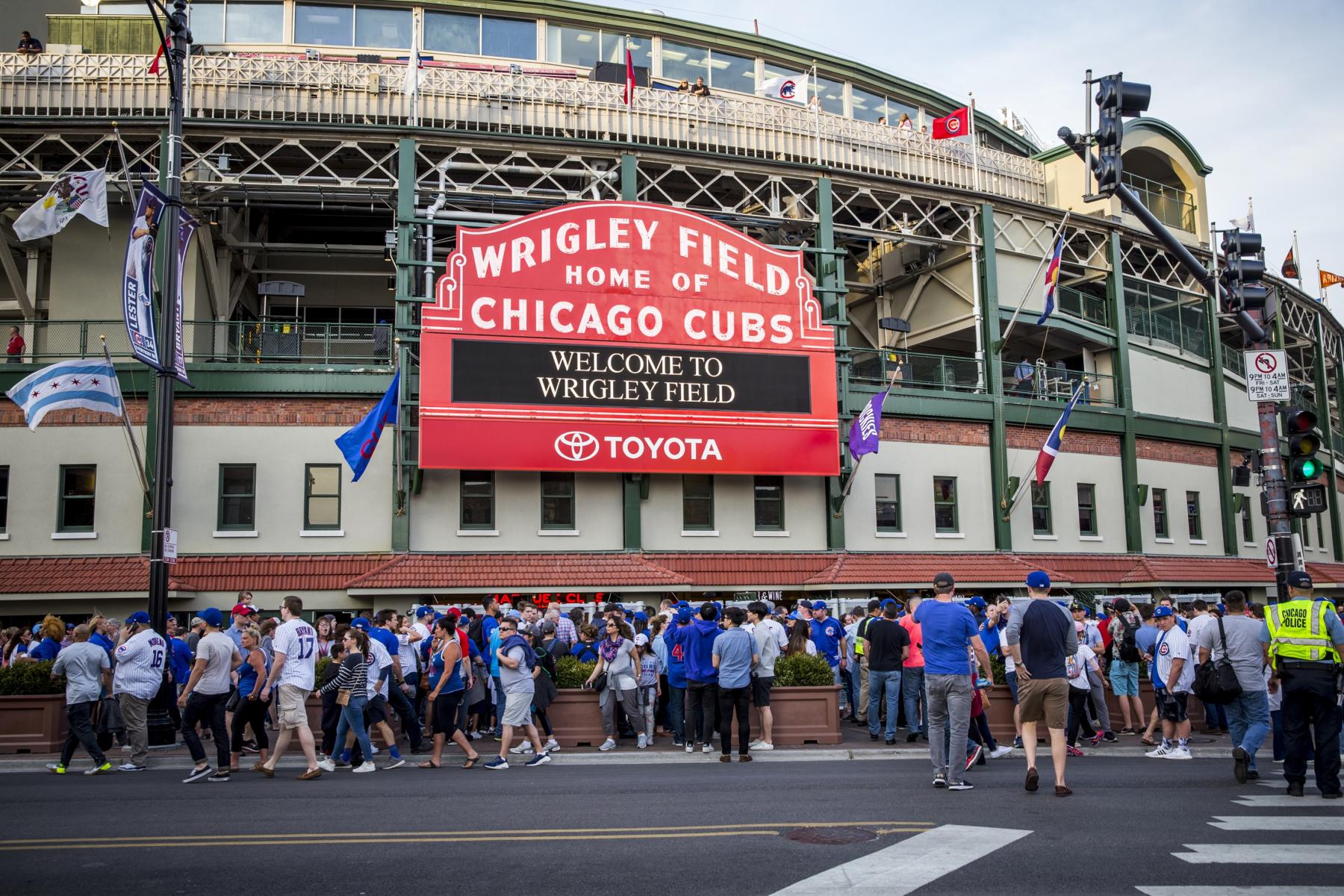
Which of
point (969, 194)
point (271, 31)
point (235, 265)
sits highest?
point (271, 31)

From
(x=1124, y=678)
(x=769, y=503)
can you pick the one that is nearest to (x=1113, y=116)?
(x=1124, y=678)

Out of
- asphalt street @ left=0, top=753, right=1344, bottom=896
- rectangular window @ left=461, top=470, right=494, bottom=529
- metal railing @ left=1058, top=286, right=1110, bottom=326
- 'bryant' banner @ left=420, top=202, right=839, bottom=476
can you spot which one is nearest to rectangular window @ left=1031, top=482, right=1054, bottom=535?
metal railing @ left=1058, top=286, right=1110, bottom=326

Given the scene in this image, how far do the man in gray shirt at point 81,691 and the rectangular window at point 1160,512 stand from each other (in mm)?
30024

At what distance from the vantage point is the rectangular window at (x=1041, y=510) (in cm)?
3170

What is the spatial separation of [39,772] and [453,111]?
18384mm

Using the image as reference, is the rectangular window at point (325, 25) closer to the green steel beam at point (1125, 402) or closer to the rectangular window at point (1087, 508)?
the green steel beam at point (1125, 402)

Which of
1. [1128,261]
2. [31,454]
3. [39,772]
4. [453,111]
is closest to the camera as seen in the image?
[39,772]

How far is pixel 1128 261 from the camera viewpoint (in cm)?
3709

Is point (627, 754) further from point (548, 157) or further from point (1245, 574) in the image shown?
point (1245, 574)

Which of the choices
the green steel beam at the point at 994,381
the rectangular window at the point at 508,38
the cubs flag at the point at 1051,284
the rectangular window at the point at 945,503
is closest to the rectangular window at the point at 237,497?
the rectangular window at the point at 508,38

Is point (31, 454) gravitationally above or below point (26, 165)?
below

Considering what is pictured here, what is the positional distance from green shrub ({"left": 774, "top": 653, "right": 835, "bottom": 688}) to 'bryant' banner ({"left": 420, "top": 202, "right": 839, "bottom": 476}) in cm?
1090

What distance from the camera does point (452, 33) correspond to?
34.7 metres

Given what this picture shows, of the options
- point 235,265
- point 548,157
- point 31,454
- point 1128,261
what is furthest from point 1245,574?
point 31,454
